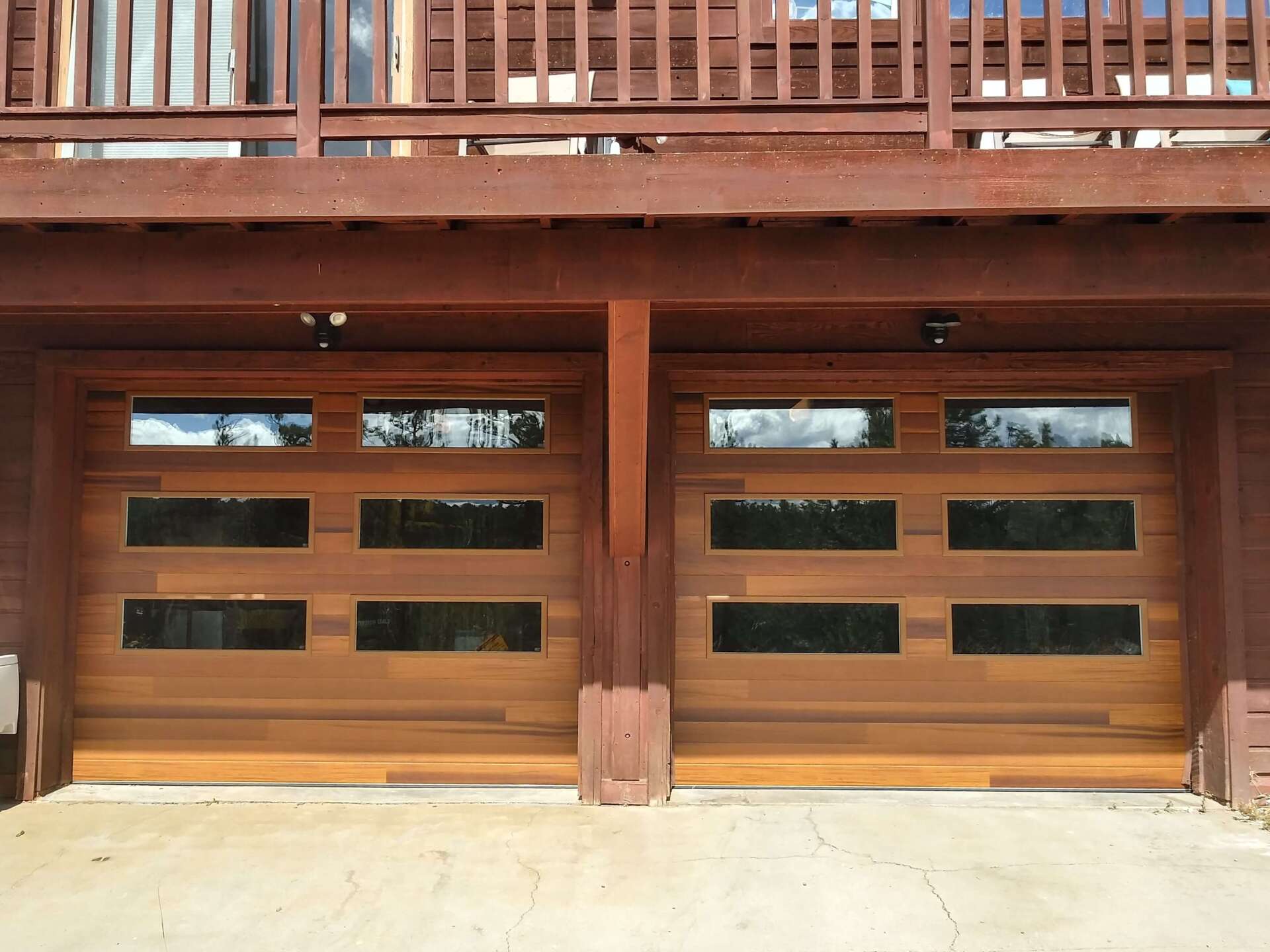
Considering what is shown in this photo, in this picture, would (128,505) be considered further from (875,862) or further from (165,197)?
(875,862)

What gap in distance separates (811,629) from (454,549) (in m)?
1.90

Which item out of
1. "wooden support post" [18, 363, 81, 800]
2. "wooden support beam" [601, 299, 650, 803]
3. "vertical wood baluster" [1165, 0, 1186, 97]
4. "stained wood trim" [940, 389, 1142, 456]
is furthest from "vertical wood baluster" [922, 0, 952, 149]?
"wooden support post" [18, 363, 81, 800]

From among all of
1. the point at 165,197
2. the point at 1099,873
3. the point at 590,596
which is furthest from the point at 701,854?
the point at 165,197

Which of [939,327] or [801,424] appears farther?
[801,424]

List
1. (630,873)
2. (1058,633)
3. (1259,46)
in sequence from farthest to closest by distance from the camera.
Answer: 1. (1058,633)
2. (630,873)
3. (1259,46)

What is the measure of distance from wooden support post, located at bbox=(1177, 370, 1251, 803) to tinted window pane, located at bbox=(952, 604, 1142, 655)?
0.96 ft

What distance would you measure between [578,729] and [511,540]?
102 centimetres

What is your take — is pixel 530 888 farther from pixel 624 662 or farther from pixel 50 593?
pixel 50 593

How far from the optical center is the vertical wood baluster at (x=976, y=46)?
288 cm

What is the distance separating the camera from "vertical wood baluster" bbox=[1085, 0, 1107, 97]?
9.11 feet

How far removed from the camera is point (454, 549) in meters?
4.20

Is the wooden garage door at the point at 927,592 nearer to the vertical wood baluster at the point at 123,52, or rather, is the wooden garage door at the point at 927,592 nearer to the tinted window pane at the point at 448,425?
the tinted window pane at the point at 448,425

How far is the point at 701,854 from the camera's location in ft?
11.0

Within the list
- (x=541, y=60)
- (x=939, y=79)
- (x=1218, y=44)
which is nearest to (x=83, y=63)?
(x=541, y=60)
